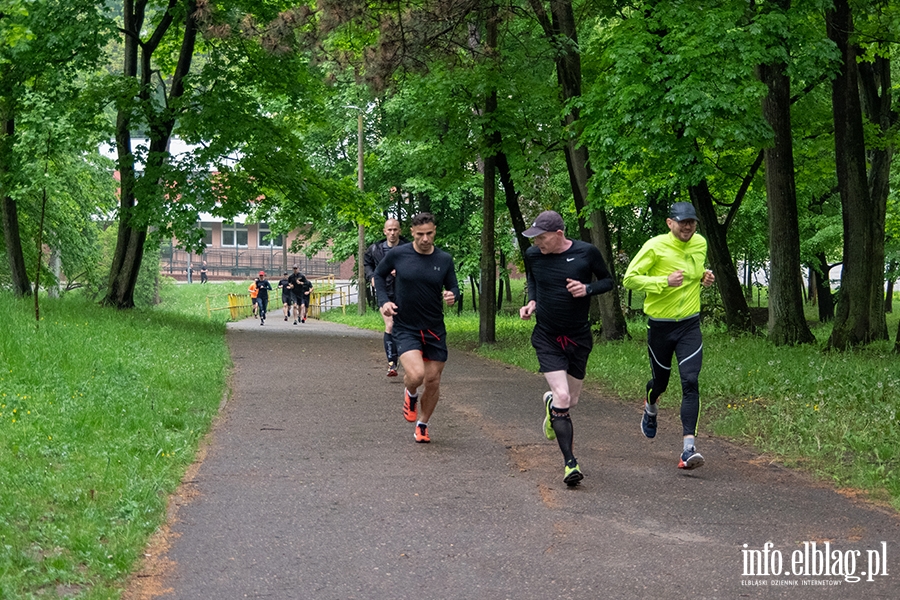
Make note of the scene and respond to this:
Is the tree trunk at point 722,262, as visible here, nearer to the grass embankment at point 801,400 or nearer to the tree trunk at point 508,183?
the grass embankment at point 801,400

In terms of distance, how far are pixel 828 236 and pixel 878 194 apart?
38.2ft

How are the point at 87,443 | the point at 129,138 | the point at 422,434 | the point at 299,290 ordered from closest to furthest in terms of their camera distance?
the point at 87,443 → the point at 422,434 → the point at 129,138 → the point at 299,290

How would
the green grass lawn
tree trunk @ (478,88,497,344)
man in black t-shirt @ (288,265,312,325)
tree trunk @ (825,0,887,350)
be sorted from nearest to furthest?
the green grass lawn
tree trunk @ (825,0,887,350)
tree trunk @ (478,88,497,344)
man in black t-shirt @ (288,265,312,325)

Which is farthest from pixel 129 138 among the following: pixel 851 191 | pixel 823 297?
pixel 823 297

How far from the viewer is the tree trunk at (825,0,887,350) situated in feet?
58.8

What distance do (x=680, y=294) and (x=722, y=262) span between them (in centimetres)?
1438

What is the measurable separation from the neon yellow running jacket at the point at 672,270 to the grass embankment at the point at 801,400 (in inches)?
64.0

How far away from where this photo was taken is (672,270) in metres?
→ 8.62

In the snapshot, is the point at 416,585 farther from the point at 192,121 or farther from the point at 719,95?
the point at 192,121

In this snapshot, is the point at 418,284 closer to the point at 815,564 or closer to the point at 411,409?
the point at 411,409

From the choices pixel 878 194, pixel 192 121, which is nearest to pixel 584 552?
pixel 878 194

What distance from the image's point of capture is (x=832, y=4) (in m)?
16.1

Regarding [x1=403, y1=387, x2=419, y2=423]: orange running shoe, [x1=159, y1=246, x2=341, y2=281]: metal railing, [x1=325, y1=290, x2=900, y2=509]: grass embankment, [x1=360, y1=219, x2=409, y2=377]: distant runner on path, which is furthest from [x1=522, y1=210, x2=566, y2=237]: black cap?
[x1=159, y1=246, x2=341, y2=281]: metal railing

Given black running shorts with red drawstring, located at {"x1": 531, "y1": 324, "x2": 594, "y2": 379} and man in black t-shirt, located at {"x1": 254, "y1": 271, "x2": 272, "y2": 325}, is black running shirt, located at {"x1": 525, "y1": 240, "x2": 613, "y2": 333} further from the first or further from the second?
man in black t-shirt, located at {"x1": 254, "y1": 271, "x2": 272, "y2": 325}
